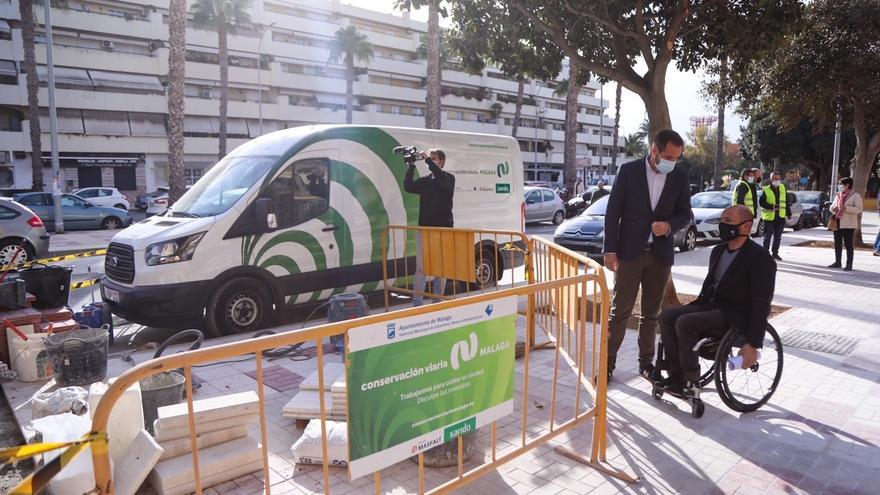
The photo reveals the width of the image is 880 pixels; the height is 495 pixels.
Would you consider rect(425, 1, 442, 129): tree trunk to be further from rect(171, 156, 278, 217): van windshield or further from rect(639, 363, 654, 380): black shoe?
rect(639, 363, 654, 380): black shoe

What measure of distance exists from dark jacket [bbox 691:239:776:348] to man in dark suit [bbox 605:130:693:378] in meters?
0.57

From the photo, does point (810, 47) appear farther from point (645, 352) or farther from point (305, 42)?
point (305, 42)

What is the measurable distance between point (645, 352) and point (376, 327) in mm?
3375

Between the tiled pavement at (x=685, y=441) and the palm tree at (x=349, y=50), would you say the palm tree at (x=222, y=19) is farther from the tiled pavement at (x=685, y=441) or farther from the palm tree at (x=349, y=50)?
the tiled pavement at (x=685, y=441)

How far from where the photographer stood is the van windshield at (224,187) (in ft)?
23.6

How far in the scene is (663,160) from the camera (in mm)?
4930

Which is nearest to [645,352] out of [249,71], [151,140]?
[151,140]

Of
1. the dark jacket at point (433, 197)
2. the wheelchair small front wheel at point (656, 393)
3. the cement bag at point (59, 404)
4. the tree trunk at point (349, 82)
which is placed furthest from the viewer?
the tree trunk at point (349, 82)

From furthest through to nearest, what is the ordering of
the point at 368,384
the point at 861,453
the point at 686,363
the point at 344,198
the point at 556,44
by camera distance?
1. the point at 556,44
2. the point at 344,198
3. the point at 686,363
4. the point at 861,453
5. the point at 368,384

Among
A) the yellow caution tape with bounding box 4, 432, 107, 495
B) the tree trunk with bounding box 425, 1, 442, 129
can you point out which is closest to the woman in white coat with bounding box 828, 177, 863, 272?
the yellow caution tape with bounding box 4, 432, 107, 495

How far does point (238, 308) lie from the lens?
7.09 metres

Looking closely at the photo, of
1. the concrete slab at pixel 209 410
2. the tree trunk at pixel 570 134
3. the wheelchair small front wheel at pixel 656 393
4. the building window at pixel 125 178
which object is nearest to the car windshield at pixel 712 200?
the wheelchair small front wheel at pixel 656 393

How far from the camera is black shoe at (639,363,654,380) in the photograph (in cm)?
494

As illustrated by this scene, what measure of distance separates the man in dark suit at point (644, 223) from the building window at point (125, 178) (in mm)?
45999
